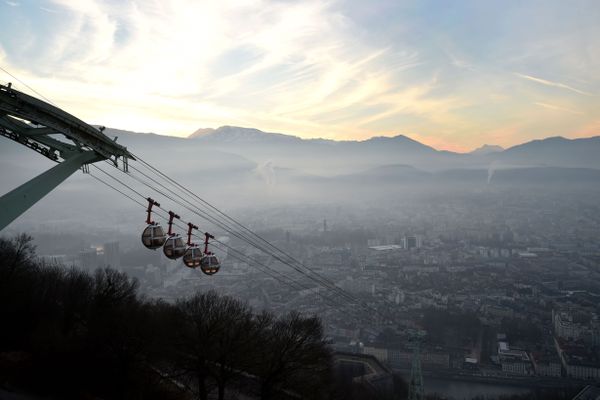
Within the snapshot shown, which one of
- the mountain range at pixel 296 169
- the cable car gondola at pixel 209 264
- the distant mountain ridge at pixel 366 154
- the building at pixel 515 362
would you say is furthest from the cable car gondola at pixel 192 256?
the distant mountain ridge at pixel 366 154

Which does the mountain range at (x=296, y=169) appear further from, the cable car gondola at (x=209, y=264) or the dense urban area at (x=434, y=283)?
the cable car gondola at (x=209, y=264)

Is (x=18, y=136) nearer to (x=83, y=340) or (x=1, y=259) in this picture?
(x=83, y=340)

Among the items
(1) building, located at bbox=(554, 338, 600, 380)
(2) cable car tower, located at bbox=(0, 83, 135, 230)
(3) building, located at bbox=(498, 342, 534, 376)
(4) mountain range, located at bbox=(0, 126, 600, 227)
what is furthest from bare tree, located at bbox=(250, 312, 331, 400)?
(4) mountain range, located at bbox=(0, 126, 600, 227)

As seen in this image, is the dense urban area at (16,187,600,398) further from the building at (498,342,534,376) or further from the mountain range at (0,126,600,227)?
the mountain range at (0,126,600,227)

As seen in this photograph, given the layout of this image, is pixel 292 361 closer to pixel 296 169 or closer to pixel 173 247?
pixel 173 247

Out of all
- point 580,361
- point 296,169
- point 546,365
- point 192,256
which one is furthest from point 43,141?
point 296,169

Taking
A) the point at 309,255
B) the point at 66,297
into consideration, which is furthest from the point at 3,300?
the point at 309,255
